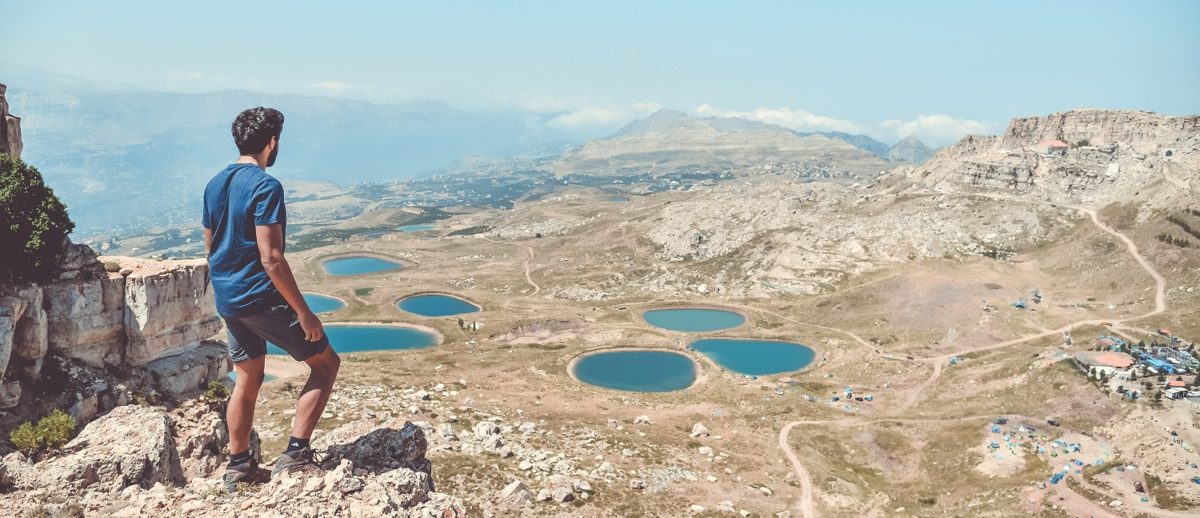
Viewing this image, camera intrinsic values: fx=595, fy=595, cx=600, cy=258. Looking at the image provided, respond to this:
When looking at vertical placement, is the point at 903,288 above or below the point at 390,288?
above

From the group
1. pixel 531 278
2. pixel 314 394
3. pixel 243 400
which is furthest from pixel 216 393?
pixel 531 278

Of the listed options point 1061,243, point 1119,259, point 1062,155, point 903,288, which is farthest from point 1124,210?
point 903,288

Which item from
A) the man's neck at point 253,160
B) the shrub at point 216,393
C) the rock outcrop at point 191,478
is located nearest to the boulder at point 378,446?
the rock outcrop at point 191,478

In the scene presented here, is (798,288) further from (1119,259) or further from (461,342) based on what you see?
(461,342)

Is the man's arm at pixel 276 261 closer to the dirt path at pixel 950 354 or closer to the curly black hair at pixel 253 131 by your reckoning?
the curly black hair at pixel 253 131

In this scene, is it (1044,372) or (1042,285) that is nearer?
(1044,372)

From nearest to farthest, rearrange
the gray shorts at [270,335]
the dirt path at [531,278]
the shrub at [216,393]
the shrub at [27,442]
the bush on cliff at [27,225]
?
1. the gray shorts at [270,335]
2. the shrub at [27,442]
3. the shrub at [216,393]
4. the bush on cliff at [27,225]
5. the dirt path at [531,278]

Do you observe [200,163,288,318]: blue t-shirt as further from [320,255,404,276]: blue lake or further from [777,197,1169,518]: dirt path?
[320,255,404,276]: blue lake
